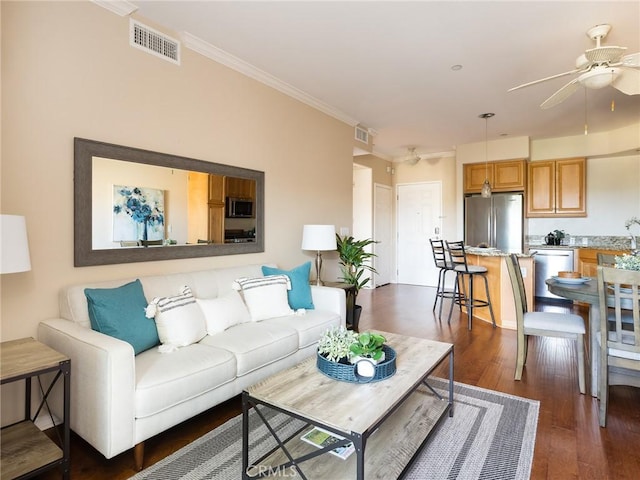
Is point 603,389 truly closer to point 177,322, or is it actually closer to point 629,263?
point 629,263

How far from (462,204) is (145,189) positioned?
5.41m

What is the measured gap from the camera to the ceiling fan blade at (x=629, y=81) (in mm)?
2484

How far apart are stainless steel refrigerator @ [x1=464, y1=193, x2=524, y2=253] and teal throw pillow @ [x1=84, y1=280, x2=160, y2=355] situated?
17.1ft

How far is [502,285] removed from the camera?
14.1 ft

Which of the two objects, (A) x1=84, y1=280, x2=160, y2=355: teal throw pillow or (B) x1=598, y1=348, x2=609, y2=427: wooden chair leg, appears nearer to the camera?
(A) x1=84, y1=280, x2=160, y2=355: teal throw pillow

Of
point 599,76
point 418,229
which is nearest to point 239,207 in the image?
point 599,76

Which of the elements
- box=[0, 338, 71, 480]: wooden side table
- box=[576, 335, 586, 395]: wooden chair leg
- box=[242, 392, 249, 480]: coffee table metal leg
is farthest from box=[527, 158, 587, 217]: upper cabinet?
box=[0, 338, 71, 480]: wooden side table

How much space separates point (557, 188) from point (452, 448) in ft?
17.6

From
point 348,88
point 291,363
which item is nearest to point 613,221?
point 348,88

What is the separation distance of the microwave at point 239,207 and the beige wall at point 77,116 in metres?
0.34

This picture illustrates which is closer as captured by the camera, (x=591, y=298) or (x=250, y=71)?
(x=591, y=298)

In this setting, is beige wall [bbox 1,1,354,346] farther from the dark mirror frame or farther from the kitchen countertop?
the kitchen countertop

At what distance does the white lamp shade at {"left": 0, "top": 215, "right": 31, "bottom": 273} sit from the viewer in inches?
62.5

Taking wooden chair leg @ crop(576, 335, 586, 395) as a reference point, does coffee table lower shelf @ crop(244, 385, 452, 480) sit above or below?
below
